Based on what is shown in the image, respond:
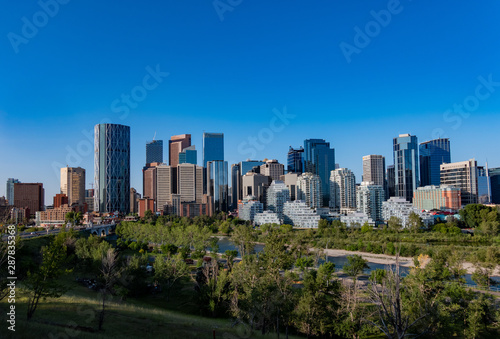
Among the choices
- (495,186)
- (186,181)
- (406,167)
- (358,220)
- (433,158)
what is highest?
(433,158)

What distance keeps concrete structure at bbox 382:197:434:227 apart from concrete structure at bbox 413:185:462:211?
81.4 feet

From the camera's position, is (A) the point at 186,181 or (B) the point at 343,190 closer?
(B) the point at 343,190

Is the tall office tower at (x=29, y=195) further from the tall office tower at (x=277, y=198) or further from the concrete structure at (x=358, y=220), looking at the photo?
the concrete structure at (x=358, y=220)

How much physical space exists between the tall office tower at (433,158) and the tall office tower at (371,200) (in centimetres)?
8855

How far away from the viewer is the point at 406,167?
6811 inches

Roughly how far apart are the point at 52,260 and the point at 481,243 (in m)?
68.0

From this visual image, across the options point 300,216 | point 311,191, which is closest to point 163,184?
point 311,191

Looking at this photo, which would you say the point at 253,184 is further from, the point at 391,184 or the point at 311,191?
the point at 391,184

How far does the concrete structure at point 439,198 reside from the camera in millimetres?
111250

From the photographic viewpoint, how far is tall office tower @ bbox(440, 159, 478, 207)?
127062mm

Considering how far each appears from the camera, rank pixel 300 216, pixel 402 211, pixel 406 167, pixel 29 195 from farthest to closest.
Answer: pixel 406 167, pixel 29 195, pixel 300 216, pixel 402 211

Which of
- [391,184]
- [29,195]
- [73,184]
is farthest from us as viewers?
[391,184]

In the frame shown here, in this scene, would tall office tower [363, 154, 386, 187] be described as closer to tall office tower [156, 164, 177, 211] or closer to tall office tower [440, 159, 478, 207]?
tall office tower [440, 159, 478, 207]

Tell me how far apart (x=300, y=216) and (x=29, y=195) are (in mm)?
92951
